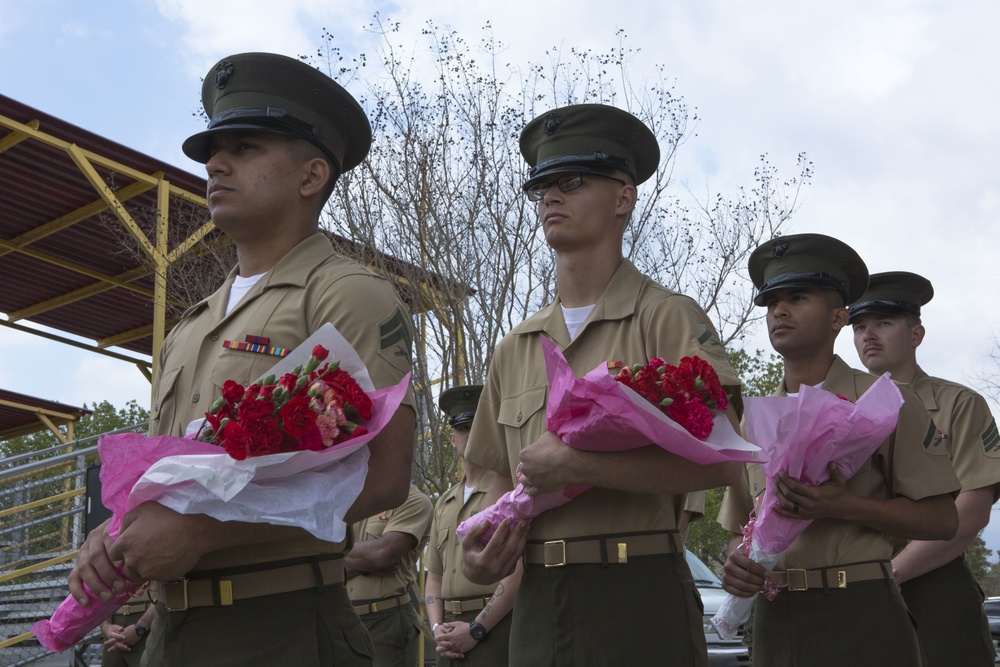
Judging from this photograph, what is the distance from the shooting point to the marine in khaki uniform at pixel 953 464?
Result: 18.2 ft

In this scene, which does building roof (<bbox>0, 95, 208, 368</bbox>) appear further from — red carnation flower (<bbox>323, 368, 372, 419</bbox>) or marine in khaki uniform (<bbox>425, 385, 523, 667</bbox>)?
red carnation flower (<bbox>323, 368, 372, 419</bbox>)

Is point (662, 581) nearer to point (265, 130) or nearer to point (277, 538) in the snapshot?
point (277, 538)

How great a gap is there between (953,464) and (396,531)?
3897mm

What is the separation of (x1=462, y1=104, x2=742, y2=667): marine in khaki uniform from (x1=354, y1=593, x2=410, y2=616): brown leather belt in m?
4.09

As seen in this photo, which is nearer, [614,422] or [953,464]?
[614,422]

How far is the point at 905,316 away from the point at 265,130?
430cm

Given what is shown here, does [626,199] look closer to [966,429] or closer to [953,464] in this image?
[953,464]

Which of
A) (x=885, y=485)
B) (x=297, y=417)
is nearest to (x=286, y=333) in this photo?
(x=297, y=417)

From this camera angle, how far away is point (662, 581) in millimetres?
3492

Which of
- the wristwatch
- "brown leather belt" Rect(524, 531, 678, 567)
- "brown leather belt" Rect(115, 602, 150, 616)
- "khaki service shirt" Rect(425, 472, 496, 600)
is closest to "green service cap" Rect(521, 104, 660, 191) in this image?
"brown leather belt" Rect(524, 531, 678, 567)

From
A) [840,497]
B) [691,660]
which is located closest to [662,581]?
[691,660]

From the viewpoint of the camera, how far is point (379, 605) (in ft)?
26.2

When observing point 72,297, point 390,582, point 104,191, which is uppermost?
point 72,297

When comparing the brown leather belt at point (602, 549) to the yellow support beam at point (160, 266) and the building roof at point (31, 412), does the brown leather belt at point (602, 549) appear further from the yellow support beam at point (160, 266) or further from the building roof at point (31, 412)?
the building roof at point (31, 412)
